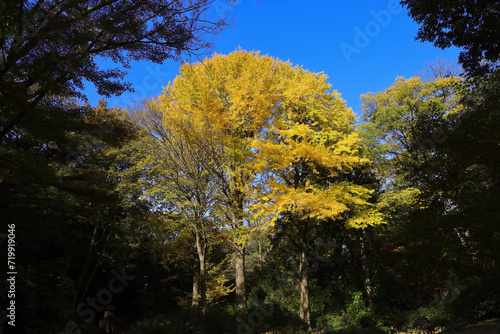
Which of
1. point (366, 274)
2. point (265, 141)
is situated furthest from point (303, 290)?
point (265, 141)

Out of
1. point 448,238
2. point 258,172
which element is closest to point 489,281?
point 448,238

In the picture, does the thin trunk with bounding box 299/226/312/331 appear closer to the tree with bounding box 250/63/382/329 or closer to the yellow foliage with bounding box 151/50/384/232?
the tree with bounding box 250/63/382/329

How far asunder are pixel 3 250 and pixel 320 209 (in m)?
7.97

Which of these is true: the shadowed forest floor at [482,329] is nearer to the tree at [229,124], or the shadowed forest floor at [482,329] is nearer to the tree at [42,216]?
the tree at [229,124]

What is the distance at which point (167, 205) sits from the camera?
37.5 feet

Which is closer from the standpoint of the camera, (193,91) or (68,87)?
(68,87)

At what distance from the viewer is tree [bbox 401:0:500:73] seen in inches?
244

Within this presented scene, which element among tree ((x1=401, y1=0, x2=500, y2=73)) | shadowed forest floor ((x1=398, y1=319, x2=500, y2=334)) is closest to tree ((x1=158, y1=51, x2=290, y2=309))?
tree ((x1=401, y1=0, x2=500, y2=73))

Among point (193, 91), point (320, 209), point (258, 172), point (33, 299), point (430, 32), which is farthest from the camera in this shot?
point (193, 91)

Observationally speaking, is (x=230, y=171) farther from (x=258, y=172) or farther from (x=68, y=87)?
(x=68, y=87)

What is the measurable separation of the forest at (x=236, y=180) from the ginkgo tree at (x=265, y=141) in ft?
0.28

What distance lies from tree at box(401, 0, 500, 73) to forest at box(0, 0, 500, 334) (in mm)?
44

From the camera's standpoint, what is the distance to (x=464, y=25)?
6.50 m

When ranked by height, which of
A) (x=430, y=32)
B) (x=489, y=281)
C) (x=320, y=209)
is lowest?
(x=489, y=281)
